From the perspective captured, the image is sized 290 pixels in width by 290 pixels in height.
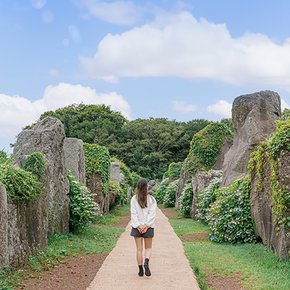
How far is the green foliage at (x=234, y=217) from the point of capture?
489 inches

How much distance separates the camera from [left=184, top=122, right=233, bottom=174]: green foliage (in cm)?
2344

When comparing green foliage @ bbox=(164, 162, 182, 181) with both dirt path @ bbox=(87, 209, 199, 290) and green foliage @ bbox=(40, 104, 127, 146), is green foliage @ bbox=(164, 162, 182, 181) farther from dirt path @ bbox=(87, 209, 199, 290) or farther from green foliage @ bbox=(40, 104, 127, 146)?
dirt path @ bbox=(87, 209, 199, 290)

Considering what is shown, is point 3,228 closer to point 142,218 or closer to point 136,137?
point 142,218

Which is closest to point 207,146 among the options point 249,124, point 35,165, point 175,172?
point 249,124

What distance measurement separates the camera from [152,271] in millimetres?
8781

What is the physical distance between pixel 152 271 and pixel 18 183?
2.68m

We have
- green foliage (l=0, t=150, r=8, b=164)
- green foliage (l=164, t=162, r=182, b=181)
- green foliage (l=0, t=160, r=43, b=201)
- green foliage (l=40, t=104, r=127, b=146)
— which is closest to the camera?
green foliage (l=0, t=160, r=43, b=201)

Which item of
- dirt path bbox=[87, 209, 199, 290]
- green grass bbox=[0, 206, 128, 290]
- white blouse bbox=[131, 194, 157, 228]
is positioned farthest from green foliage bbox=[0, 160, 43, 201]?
white blouse bbox=[131, 194, 157, 228]

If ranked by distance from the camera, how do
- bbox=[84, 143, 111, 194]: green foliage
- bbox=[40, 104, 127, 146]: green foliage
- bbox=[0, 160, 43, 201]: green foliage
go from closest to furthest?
1. bbox=[0, 160, 43, 201]: green foliage
2. bbox=[84, 143, 111, 194]: green foliage
3. bbox=[40, 104, 127, 146]: green foliage

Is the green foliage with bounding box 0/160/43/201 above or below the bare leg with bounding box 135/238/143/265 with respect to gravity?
above

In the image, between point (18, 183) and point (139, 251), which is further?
point (18, 183)

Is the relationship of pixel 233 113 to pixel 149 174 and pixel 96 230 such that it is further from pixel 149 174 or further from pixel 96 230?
pixel 149 174

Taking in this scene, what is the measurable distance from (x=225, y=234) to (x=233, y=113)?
22.0 ft

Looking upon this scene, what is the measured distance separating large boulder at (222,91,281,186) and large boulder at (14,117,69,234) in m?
5.66
